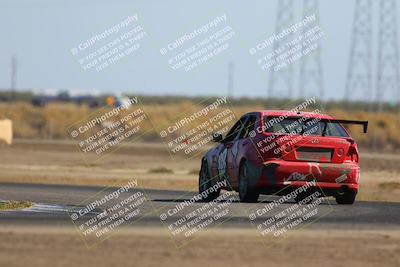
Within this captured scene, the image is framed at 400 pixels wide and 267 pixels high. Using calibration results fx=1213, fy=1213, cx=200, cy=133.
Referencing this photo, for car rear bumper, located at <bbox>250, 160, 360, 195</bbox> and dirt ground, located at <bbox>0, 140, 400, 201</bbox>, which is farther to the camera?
dirt ground, located at <bbox>0, 140, 400, 201</bbox>

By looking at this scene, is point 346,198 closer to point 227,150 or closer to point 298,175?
point 298,175

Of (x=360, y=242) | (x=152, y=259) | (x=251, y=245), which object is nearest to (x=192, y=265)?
(x=152, y=259)

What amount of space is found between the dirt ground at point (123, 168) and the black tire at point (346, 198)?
4310mm

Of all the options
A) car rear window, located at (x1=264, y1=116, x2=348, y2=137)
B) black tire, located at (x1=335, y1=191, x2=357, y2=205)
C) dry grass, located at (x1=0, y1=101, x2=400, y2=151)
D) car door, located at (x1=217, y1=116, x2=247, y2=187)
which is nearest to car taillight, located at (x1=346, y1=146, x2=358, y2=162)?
car rear window, located at (x1=264, y1=116, x2=348, y2=137)

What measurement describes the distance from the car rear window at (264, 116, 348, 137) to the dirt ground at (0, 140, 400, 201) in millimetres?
4971

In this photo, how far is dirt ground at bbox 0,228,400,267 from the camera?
11352mm

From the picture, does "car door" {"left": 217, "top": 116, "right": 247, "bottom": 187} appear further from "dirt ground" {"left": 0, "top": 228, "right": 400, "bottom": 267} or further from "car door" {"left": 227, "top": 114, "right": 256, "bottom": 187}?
"dirt ground" {"left": 0, "top": 228, "right": 400, "bottom": 267}

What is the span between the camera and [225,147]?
20234mm

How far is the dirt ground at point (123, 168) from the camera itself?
3006 centimetres

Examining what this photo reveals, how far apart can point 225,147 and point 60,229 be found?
253 inches

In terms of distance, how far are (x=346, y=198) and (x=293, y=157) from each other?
1466 millimetres

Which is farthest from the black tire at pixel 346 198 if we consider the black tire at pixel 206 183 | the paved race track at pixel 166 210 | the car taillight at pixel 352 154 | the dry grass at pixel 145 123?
the dry grass at pixel 145 123

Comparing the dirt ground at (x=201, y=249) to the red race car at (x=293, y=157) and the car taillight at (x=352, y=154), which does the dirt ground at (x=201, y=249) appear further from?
the car taillight at (x=352, y=154)

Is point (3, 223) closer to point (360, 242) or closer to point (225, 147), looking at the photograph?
point (360, 242)
